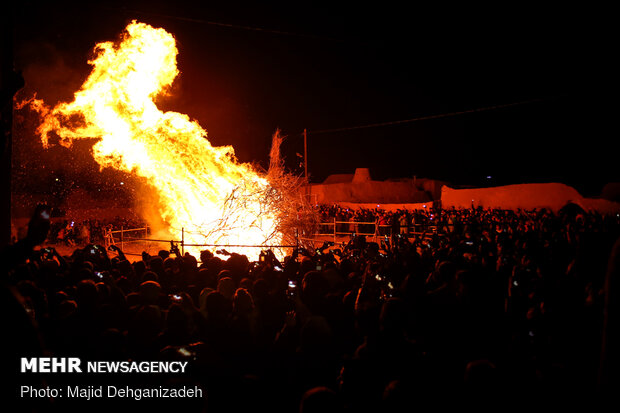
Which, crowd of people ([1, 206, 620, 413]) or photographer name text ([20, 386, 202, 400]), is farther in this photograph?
photographer name text ([20, 386, 202, 400])

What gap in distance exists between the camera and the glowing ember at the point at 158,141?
1355 cm

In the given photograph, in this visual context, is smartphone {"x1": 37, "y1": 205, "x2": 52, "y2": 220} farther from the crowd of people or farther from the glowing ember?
the glowing ember

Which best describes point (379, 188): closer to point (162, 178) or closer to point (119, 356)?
point (162, 178)

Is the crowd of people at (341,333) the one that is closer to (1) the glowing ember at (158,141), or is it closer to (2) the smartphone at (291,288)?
(2) the smartphone at (291,288)

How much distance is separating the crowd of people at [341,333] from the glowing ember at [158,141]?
7.92 metres

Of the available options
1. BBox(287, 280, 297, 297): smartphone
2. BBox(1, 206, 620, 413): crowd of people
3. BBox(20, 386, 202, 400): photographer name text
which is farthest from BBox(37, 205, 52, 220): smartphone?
BBox(287, 280, 297, 297): smartphone

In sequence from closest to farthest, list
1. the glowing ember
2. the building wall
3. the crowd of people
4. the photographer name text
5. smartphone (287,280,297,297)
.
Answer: the crowd of people, the photographer name text, smartphone (287,280,297,297), the glowing ember, the building wall

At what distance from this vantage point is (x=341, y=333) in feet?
14.8

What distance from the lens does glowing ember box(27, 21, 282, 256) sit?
533 inches

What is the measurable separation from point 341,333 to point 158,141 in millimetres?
12163

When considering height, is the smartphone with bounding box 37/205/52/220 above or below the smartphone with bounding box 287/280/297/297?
above

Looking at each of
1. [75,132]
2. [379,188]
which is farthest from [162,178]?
[379,188]

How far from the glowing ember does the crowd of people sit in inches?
312

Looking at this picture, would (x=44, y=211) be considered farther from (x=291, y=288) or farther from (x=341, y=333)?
(x=291, y=288)
